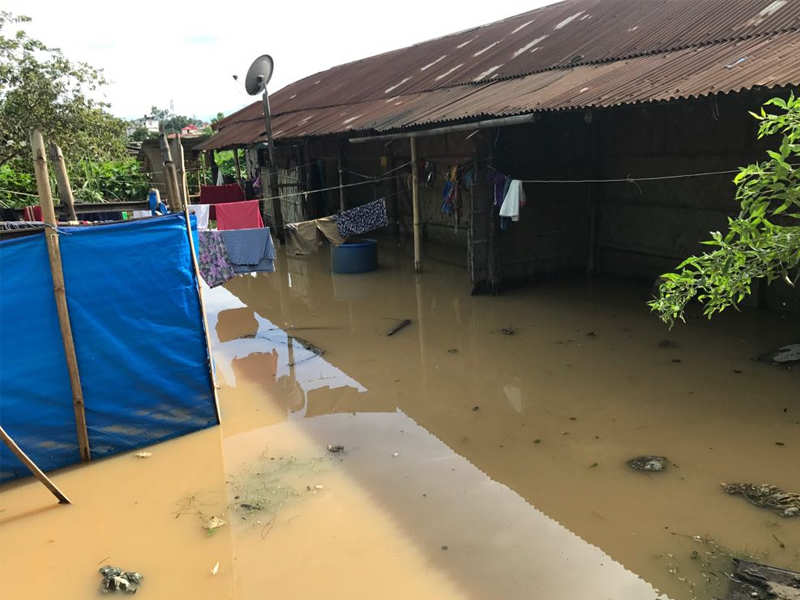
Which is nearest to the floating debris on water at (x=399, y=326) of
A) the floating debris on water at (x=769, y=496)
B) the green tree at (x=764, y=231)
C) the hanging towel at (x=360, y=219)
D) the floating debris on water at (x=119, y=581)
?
the hanging towel at (x=360, y=219)

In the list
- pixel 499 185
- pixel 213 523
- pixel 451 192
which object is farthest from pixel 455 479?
pixel 451 192

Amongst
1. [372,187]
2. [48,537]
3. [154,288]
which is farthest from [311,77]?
[48,537]

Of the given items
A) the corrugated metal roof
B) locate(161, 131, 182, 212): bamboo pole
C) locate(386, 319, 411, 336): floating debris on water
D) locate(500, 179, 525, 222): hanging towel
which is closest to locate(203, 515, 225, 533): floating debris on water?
locate(161, 131, 182, 212): bamboo pole

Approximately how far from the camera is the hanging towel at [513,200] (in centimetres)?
866

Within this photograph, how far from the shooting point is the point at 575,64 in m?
9.23

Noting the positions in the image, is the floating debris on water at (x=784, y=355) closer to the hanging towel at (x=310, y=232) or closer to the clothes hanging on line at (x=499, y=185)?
the clothes hanging on line at (x=499, y=185)

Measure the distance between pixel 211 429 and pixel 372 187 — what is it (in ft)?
37.2

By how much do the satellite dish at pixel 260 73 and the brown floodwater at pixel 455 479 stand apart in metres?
8.33

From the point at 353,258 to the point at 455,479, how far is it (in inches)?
301

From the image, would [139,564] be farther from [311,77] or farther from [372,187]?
[311,77]

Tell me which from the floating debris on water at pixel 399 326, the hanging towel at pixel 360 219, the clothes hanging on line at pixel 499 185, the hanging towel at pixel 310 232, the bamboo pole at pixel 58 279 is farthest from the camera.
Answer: the hanging towel at pixel 360 219

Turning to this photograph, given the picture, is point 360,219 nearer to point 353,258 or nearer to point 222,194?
point 353,258

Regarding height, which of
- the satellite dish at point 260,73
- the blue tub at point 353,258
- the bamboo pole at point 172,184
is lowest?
the blue tub at point 353,258

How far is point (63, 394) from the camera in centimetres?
471
